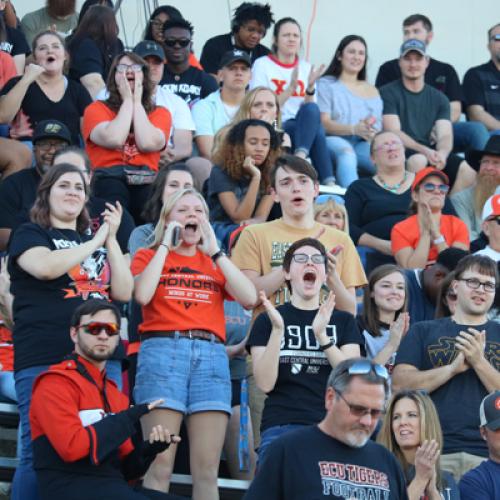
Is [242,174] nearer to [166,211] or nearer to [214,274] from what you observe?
[166,211]

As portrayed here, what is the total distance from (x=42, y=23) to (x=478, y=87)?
4.05 meters

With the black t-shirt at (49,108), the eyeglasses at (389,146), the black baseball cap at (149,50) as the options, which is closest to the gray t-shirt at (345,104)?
the eyeglasses at (389,146)

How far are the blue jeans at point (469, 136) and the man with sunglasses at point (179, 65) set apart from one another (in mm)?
2636

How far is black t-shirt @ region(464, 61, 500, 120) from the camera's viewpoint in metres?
12.9

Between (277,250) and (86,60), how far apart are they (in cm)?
375

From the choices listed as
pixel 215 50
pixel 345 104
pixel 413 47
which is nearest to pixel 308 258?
pixel 345 104

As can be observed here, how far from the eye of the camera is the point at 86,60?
35.4 feet

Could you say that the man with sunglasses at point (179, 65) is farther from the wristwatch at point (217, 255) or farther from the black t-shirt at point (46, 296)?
the black t-shirt at point (46, 296)

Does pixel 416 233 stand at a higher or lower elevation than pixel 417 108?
lower

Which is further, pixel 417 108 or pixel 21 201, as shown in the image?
pixel 417 108

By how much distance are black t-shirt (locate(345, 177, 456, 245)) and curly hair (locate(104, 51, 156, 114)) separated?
1705mm

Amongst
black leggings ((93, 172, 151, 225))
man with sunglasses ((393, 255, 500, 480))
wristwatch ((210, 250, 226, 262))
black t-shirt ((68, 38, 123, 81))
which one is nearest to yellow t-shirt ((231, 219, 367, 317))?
wristwatch ((210, 250, 226, 262))

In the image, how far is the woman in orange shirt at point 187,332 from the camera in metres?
6.75

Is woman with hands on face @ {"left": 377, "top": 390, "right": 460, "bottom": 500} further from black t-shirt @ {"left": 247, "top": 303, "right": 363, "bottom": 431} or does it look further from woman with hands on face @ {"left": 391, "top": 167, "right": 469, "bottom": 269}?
woman with hands on face @ {"left": 391, "top": 167, "right": 469, "bottom": 269}
